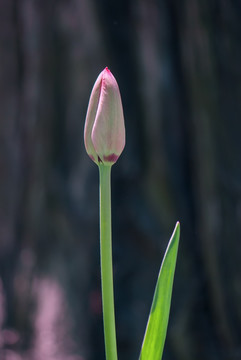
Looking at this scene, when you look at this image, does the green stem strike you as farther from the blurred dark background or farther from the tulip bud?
the blurred dark background

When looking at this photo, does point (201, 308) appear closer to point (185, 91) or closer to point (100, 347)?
point (100, 347)

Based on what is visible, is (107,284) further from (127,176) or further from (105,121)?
(127,176)

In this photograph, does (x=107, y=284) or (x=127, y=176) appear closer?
(x=107, y=284)

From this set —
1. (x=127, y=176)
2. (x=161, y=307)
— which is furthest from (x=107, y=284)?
(x=127, y=176)

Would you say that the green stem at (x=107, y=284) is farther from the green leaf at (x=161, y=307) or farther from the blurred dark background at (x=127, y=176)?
the blurred dark background at (x=127, y=176)

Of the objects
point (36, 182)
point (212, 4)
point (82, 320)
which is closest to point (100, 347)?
point (82, 320)

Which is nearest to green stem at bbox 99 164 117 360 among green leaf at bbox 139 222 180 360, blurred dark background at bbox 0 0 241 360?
green leaf at bbox 139 222 180 360
